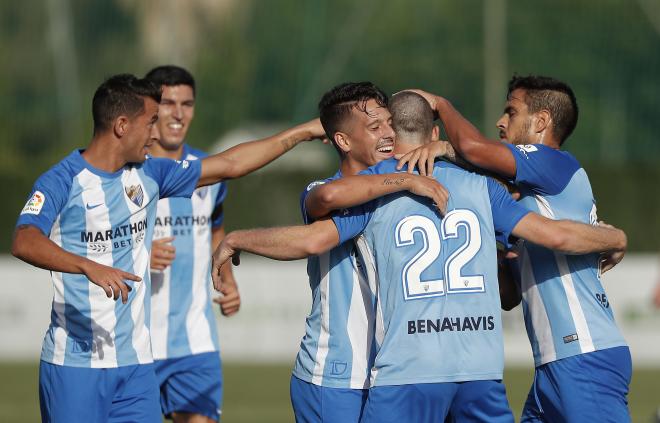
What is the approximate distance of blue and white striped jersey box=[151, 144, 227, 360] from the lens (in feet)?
25.8

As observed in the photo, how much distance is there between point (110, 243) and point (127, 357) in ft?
2.18

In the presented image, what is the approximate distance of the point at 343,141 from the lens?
19.1 feet

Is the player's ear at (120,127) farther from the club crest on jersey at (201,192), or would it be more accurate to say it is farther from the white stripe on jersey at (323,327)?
the club crest on jersey at (201,192)

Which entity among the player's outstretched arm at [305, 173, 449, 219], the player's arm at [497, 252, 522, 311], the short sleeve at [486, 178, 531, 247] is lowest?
the player's arm at [497, 252, 522, 311]

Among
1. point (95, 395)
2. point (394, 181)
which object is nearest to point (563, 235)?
point (394, 181)

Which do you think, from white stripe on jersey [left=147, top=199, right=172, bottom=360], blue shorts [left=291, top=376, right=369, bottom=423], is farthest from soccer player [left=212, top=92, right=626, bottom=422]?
white stripe on jersey [left=147, top=199, right=172, bottom=360]

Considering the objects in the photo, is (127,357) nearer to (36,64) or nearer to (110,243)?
(110,243)

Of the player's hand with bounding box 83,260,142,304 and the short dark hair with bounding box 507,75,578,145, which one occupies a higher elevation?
→ the short dark hair with bounding box 507,75,578,145

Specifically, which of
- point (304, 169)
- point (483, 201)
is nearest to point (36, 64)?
point (304, 169)

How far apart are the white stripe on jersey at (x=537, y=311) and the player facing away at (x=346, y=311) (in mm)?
904

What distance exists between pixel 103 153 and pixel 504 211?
2.39 m

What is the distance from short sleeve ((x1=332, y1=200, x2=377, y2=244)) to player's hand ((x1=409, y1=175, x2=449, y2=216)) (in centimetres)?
29

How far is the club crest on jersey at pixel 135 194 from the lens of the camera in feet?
20.6

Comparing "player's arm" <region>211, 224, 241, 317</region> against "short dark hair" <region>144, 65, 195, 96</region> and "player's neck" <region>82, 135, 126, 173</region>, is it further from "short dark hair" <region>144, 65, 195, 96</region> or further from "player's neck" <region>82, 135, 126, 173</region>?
"player's neck" <region>82, 135, 126, 173</region>
